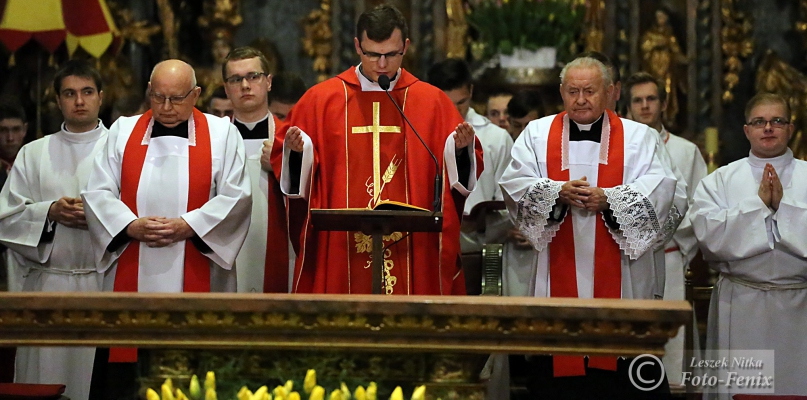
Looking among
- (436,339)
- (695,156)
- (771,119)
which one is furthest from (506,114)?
(436,339)

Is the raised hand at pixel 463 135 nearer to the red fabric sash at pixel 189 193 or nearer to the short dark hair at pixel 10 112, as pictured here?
the red fabric sash at pixel 189 193

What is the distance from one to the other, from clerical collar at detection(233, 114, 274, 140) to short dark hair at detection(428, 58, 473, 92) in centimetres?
138

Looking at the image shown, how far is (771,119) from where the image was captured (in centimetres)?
599

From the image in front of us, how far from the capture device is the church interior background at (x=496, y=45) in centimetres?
993

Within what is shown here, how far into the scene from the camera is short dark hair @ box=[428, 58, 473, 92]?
728cm

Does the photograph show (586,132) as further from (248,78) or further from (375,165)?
(248,78)

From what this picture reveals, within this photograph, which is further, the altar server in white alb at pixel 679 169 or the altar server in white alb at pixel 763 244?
the altar server in white alb at pixel 679 169

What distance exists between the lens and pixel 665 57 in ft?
34.1

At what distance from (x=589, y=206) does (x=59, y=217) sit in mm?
2677

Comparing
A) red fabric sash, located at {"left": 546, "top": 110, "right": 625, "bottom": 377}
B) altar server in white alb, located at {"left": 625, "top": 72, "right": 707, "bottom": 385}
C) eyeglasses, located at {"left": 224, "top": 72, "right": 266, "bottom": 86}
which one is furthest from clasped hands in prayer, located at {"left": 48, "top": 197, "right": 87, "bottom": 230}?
altar server in white alb, located at {"left": 625, "top": 72, "right": 707, "bottom": 385}

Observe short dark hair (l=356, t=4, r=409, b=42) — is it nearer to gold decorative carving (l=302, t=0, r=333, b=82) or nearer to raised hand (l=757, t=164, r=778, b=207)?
raised hand (l=757, t=164, r=778, b=207)

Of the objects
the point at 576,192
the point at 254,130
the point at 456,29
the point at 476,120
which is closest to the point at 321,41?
the point at 456,29

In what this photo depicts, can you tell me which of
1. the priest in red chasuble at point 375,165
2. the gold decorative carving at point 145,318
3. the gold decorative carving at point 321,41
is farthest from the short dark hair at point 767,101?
the gold decorative carving at point 321,41

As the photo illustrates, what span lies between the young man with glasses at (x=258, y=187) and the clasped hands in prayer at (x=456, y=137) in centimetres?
68
